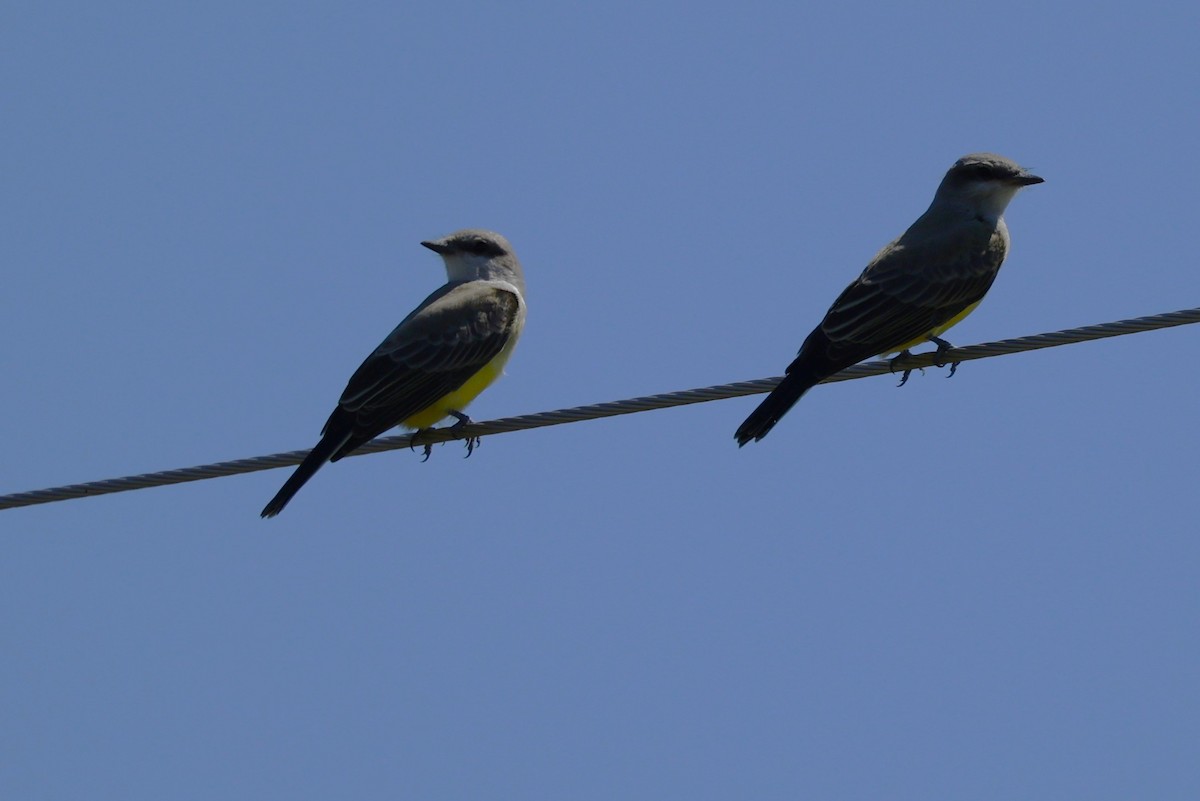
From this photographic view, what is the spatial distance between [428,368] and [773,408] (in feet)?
6.05

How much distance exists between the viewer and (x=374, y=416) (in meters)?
9.22

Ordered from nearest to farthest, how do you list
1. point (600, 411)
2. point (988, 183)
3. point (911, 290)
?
point (600, 411) → point (911, 290) → point (988, 183)

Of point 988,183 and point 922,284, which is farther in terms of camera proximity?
point 988,183

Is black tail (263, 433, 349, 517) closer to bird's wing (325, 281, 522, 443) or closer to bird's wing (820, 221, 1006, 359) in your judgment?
bird's wing (325, 281, 522, 443)

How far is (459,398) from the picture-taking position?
972 centimetres

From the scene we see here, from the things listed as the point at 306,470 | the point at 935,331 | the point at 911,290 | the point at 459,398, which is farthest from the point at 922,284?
the point at 306,470

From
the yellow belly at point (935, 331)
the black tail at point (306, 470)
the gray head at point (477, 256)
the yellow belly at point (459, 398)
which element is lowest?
the black tail at point (306, 470)

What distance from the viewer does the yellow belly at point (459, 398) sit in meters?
9.60

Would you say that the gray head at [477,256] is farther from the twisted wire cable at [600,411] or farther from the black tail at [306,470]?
the twisted wire cable at [600,411]

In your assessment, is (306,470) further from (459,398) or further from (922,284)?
(922,284)

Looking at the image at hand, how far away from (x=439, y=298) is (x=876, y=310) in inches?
98.4

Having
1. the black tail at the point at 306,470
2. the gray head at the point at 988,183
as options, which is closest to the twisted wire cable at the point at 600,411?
the black tail at the point at 306,470

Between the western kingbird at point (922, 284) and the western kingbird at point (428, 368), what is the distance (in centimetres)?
164

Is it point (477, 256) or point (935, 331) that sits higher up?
point (477, 256)
